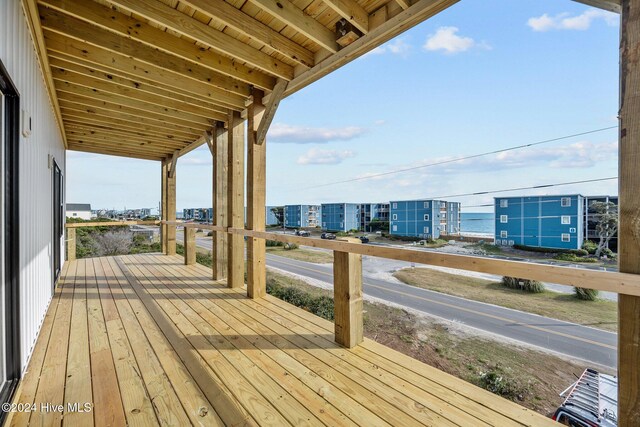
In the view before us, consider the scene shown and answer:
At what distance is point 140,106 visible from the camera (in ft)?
12.0

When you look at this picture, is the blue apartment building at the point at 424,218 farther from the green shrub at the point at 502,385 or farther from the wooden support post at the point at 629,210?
the wooden support post at the point at 629,210

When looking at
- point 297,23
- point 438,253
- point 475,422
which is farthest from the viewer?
point 297,23

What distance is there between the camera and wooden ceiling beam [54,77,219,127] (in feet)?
10.6

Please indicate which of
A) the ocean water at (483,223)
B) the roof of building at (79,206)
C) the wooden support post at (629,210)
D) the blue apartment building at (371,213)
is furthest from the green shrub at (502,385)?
the roof of building at (79,206)

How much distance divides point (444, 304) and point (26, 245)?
741 centimetres

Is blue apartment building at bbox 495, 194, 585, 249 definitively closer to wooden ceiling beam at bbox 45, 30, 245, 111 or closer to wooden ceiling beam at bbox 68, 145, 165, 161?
wooden ceiling beam at bbox 45, 30, 245, 111

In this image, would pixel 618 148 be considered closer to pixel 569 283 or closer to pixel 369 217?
pixel 569 283

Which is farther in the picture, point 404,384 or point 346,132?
point 346,132

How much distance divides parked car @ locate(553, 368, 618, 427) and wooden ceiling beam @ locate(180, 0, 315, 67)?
3516 millimetres

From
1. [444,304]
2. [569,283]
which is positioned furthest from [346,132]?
[569,283]

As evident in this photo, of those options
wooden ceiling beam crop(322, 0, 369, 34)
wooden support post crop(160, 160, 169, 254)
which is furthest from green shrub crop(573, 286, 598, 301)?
wooden support post crop(160, 160, 169, 254)

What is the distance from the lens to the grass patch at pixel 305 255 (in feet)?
45.1

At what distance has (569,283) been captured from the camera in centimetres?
118

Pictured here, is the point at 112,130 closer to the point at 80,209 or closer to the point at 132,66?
the point at 132,66
